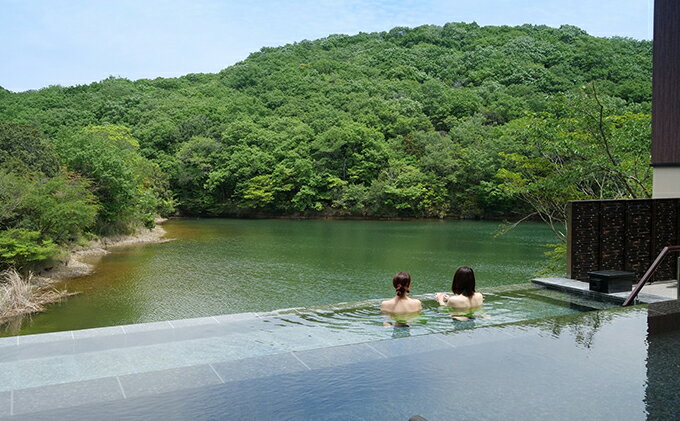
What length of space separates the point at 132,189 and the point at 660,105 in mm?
21125

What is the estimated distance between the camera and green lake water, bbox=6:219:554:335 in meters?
12.4

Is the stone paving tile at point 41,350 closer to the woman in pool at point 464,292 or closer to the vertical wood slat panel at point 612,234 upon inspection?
the woman in pool at point 464,292

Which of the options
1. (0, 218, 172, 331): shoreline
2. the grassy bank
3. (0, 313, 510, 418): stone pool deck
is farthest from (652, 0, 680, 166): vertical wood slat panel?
the grassy bank

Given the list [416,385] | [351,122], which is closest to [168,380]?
[416,385]

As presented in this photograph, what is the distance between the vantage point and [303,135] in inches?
1641

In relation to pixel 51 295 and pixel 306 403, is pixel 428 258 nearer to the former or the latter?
pixel 51 295

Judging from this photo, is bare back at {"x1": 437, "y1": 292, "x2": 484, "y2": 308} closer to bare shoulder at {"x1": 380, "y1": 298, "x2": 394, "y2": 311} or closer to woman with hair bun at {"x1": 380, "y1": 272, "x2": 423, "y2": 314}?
woman with hair bun at {"x1": 380, "y1": 272, "x2": 423, "y2": 314}

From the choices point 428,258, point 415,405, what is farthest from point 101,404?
point 428,258

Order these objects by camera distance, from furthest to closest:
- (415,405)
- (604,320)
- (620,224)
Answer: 1. (620,224)
2. (604,320)
3. (415,405)

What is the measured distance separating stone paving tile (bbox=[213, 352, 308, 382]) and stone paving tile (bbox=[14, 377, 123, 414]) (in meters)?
0.66

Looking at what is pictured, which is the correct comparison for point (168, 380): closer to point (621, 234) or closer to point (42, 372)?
point (42, 372)

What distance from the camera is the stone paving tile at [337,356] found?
377cm

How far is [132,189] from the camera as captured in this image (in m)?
24.1

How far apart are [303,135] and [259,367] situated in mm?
38618
